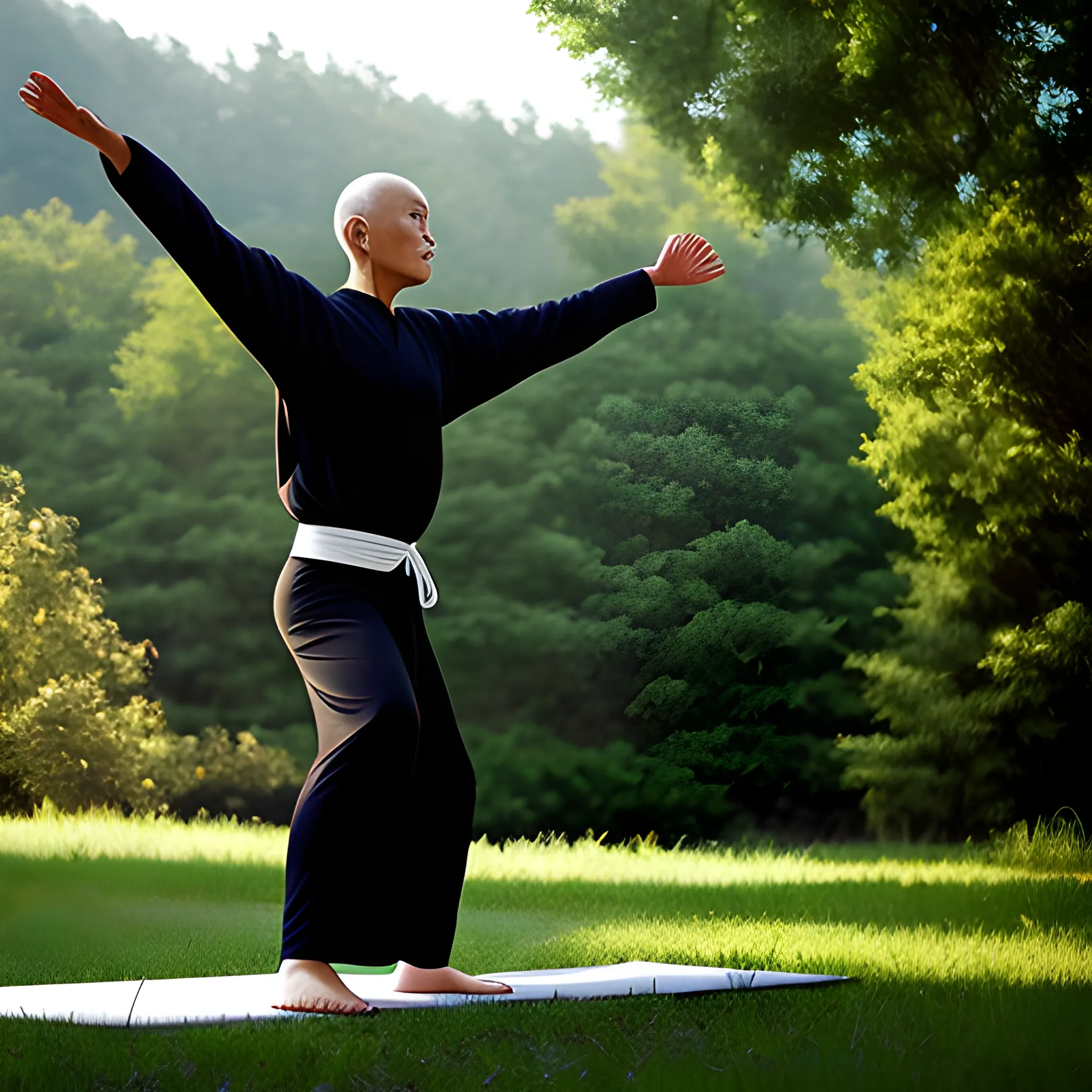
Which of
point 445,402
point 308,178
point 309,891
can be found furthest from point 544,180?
point 309,891

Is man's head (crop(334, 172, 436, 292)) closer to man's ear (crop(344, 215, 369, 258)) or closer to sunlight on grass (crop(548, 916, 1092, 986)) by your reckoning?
man's ear (crop(344, 215, 369, 258))

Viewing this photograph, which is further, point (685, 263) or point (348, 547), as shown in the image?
point (685, 263)

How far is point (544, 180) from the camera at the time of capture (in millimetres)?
12469

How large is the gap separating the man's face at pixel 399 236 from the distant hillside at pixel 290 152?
8.23m

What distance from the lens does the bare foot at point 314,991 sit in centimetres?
290

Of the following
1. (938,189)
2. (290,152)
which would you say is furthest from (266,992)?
Answer: (290,152)

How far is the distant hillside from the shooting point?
11.9 m

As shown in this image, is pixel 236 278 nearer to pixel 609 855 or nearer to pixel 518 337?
pixel 518 337

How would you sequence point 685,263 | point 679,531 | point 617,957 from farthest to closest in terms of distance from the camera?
point 679,531, point 617,957, point 685,263

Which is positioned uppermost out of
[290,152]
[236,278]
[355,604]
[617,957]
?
[290,152]

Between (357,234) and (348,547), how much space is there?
0.82 metres

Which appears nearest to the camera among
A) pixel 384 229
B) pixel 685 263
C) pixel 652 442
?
pixel 384 229

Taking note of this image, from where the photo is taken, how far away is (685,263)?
149 inches

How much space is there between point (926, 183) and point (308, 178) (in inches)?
273
